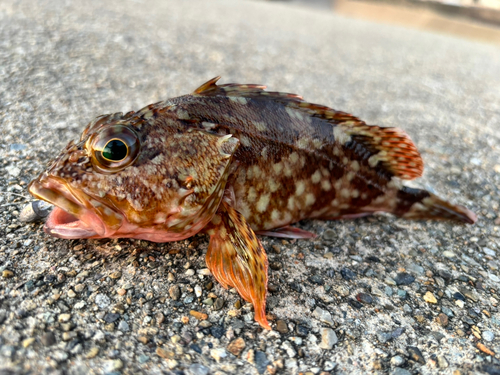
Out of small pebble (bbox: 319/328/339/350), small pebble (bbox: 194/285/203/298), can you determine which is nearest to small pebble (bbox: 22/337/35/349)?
small pebble (bbox: 194/285/203/298)

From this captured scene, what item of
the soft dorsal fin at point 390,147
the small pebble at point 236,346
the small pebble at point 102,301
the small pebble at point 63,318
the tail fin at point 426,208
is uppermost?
the soft dorsal fin at point 390,147

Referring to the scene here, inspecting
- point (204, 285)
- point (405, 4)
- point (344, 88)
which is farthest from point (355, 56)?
point (405, 4)

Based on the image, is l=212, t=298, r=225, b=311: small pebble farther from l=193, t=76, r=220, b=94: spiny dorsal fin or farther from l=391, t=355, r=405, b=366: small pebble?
l=193, t=76, r=220, b=94: spiny dorsal fin

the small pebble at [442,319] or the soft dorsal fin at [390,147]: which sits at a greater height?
the soft dorsal fin at [390,147]

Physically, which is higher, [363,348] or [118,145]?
[118,145]

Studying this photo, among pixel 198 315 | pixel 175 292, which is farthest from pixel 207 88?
pixel 198 315

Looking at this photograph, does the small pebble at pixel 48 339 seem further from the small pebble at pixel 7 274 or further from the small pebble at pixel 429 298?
the small pebble at pixel 429 298

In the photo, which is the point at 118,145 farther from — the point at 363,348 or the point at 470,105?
the point at 470,105

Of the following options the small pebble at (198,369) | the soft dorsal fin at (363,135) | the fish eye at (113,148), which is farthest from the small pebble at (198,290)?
the soft dorsal fin at (363,135)
